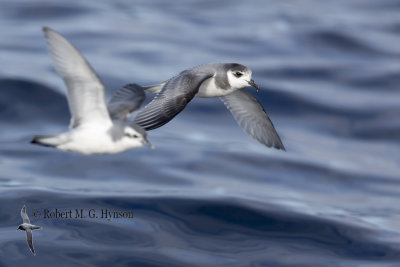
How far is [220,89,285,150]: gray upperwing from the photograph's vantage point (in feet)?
37.2

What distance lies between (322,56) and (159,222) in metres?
17.7

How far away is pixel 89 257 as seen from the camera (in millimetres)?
15172

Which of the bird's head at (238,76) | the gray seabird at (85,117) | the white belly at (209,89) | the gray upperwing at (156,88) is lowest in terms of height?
the gray seabird at (85,117)

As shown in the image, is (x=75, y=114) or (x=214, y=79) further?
(x=214, y=79)

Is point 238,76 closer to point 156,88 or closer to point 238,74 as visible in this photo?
point 238,74

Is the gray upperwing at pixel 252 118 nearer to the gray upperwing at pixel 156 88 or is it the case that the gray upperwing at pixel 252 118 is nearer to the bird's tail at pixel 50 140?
the gray upperwing at pixel 156 88

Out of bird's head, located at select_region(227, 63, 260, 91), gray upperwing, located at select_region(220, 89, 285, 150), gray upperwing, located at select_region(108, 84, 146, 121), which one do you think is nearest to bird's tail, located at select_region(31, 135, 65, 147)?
gray upperwing, located at select_region(108, 84, 146, 121)

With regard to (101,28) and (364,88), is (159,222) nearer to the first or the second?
(364,88)

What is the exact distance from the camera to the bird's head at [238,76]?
34.2ft

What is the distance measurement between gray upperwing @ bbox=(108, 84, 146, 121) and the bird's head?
4.29 ft

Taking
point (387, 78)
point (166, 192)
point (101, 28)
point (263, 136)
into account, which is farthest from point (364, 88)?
point (263, 136)

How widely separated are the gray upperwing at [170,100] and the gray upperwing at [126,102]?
12 centimetres

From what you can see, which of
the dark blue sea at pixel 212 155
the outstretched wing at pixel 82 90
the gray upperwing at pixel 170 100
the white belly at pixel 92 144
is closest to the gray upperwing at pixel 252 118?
the gray upperwing at pixel 170 100

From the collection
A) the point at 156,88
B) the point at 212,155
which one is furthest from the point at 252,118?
the point at 212,155
